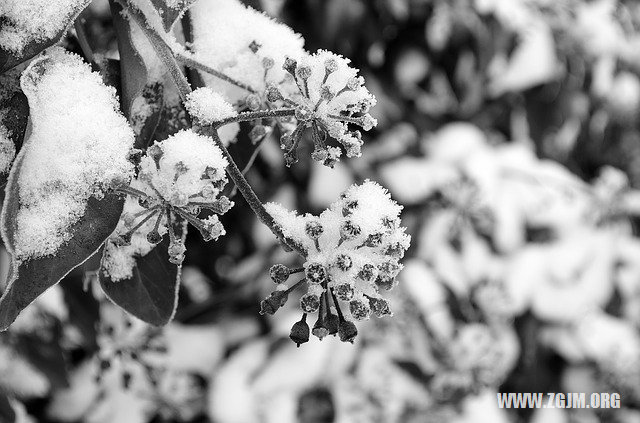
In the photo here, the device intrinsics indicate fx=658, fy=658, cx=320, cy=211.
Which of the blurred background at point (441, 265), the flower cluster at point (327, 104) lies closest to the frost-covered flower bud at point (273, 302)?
the flower cluster at point (327, 104)

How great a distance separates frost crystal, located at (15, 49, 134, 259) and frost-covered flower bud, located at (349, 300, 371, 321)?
0.71 ft

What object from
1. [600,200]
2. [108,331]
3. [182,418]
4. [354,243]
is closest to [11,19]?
[354,243]

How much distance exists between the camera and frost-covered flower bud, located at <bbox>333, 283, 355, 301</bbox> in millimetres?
519

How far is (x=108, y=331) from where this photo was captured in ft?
4.45

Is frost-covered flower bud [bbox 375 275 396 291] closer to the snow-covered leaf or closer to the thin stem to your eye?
the snow-covered leaf

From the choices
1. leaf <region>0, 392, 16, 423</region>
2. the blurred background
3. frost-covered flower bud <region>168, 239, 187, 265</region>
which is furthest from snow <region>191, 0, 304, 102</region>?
the blurred background

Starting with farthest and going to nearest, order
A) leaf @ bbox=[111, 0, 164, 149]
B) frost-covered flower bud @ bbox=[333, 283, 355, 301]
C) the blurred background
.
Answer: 1. the blurred background
2. leaf @ bbox=[111, 0, 164, 149]
3. frost-covered flower bud @ bbox=[333, 283, 355, 301]

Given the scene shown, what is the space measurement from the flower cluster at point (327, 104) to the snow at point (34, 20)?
185mm

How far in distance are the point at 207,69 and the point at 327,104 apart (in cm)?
15

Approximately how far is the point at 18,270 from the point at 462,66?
1.89 m

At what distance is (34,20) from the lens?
1.86ft

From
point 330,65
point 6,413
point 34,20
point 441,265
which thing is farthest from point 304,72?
point 441,265

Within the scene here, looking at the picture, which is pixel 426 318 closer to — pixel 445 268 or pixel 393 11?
pixel 445 268

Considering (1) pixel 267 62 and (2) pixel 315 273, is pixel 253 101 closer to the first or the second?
(1) pixel 267 62
